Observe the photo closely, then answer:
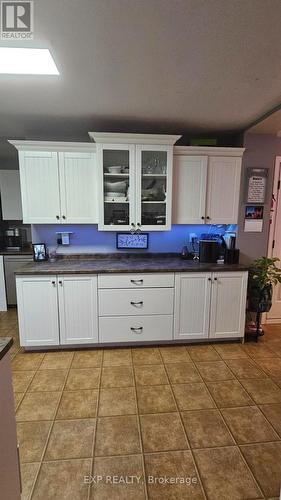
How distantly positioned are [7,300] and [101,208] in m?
2.28

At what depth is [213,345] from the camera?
2916mm

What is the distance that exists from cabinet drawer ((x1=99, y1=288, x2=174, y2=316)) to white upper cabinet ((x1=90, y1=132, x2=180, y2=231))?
0.72 meters

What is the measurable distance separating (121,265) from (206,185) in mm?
1342

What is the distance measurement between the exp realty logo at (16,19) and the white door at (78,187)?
5.39ft

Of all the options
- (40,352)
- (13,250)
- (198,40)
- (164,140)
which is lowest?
(40,352)

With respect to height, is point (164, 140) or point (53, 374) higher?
point (164, 140)

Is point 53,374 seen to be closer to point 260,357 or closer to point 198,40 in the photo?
point 260,357

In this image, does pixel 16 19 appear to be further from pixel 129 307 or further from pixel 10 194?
pixel 10 194

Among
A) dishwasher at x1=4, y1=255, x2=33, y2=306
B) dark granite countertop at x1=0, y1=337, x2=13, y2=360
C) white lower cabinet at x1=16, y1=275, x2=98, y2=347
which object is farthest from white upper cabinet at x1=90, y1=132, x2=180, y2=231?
dark granite countertop at x1=0, y1=337, x2=13, y2=360

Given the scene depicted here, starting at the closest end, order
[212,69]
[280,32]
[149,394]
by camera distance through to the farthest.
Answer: [280,32], [212,69], [149,394]

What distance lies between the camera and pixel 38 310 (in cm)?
264

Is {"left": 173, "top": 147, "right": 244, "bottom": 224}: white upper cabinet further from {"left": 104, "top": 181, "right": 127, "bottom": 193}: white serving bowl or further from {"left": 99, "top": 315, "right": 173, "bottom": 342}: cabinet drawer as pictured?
{"left": 99, "top": 315, "right": 173, "bottom": 342}: cabinet drawer

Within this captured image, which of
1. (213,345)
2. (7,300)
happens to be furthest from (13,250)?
(213,345)

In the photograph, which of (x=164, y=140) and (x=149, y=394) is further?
(x=164, y=140)
